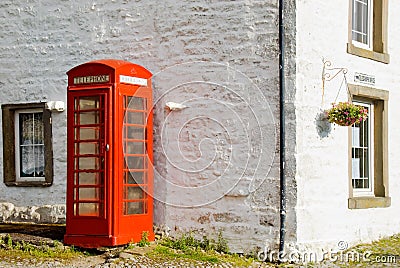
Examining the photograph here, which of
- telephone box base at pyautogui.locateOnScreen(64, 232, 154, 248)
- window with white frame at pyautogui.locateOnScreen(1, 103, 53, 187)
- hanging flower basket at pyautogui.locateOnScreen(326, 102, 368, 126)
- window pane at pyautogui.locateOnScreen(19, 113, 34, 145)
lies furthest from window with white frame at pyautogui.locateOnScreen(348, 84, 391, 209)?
window pane at pyautogui.locateOnScreen(19, 113, 34, 145)

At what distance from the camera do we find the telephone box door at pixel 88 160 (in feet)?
35.3

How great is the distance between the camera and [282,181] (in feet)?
35.4

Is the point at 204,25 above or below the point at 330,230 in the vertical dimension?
above

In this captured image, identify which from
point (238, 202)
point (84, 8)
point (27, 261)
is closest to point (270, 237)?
point (238, 202)

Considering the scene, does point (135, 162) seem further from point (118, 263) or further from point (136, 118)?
point (118, 263)

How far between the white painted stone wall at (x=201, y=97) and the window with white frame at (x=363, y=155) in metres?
2.13

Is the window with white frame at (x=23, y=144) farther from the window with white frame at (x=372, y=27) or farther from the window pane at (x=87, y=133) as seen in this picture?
the window with white frame at (x=372, y=27)

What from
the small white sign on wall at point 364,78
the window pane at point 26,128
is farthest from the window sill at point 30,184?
the small white sign on wall at point 364,78

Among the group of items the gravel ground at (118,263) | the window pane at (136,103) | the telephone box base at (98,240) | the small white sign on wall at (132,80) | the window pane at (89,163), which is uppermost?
the small white sign on wall at (132,80)

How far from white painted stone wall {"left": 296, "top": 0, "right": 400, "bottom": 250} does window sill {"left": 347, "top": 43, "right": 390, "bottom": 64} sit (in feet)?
0.28

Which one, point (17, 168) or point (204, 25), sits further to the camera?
point (17, 168)

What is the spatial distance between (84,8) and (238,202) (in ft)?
13.9

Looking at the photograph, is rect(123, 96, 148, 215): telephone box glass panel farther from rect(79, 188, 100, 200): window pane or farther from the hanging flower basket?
the hanging flower basket

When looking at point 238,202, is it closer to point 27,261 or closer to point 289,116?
point 289,116
